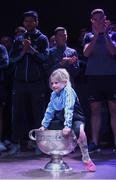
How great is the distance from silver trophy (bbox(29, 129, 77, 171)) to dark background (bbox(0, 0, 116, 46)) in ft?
13.1

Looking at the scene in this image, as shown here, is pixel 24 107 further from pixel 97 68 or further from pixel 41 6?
pixel 41 6

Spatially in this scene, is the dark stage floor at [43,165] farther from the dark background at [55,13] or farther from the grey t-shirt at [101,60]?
the dark background at [55,13]

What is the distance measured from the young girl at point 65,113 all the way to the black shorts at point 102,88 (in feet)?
3.64

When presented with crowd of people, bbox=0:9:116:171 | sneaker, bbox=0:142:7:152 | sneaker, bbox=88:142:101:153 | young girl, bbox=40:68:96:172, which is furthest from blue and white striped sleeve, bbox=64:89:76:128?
sneaker, bbox=0:142:7:152

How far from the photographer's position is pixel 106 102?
282 inches

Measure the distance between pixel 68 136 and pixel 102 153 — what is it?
1.49 m

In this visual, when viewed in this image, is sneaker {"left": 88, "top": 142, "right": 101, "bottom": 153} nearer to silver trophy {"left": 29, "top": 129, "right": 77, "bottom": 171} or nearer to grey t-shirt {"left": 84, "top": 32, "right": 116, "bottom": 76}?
grey t-shirt {"left": 84, "top": 32, "right": 116, "bottom": 76}

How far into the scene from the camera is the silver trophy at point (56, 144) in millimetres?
5594

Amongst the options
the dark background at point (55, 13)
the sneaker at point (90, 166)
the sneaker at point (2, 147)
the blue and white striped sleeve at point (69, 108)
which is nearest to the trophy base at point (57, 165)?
the sneaker at point (90, 166)

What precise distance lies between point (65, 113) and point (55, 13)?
4.26 meters

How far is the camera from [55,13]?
9.52 metres

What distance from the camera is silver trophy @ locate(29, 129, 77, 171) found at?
559 centimetres

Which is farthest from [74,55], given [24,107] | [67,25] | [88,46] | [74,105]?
[67,25]

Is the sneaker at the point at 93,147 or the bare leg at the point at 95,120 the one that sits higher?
the bare leg at the point at 95,120
